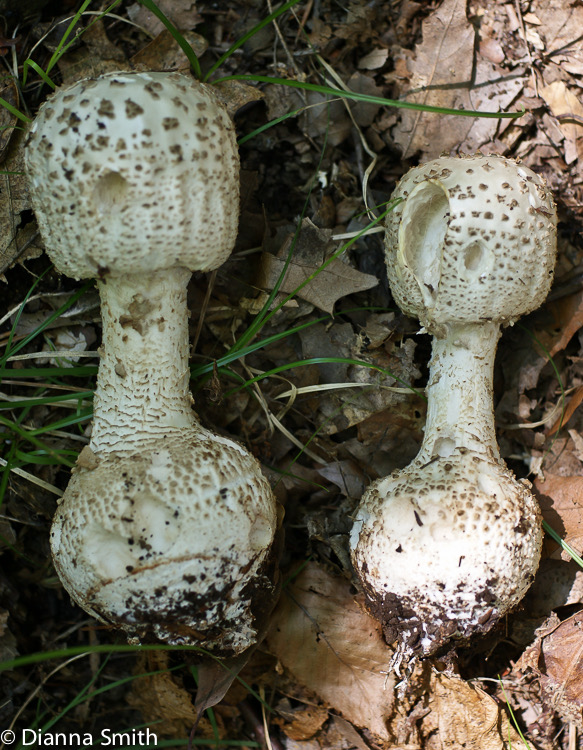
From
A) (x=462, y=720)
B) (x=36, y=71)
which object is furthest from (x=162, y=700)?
(x=36, y=71)

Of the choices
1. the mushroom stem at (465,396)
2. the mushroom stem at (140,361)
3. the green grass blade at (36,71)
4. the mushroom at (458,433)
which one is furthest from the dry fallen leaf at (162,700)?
the green grass blade at (36,71)

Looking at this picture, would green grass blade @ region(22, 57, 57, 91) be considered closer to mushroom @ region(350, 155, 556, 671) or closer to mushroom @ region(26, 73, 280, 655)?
mushroom @ region(26, 73, 280, 655)

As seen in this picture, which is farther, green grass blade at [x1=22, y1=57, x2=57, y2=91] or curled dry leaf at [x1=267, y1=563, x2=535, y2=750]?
curled dry leaf at [x1=267, y1=563, x2=535, y2=750]

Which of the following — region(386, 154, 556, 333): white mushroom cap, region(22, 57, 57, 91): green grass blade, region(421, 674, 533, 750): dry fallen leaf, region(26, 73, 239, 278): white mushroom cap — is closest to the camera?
region(26, 73, 239, 278): white mushroom cap

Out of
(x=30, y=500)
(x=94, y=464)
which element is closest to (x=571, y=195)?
(x=94, y=464)

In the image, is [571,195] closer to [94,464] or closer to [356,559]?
[356,559]

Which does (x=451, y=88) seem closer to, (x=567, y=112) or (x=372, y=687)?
(x=567, y=112)

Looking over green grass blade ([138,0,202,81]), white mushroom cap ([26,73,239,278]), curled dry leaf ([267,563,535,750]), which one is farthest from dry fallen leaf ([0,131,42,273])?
curled dry leaf ([267,563,535,750])
